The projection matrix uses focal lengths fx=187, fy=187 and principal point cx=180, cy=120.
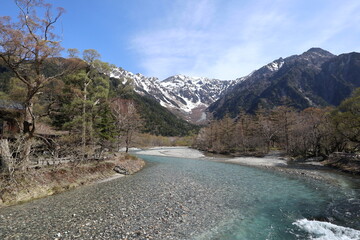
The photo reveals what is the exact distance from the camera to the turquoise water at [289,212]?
26.7 ft

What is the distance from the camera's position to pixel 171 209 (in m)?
10.6

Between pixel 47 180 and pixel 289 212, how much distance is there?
651 inches

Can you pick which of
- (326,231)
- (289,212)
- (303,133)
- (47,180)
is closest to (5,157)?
(47,180)

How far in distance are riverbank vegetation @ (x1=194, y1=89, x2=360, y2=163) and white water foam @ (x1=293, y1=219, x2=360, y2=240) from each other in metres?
26.5

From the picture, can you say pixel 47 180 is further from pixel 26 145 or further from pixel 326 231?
pixel 326 231

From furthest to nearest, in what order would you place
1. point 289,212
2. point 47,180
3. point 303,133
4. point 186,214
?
point 303,133, point 47,180, point 289,212, point 186,214

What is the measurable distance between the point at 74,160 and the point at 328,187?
23.2m

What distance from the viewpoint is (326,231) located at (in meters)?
8.23

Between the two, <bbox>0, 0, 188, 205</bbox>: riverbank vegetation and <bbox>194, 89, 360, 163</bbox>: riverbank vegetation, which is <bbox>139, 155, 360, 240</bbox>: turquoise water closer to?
<bbox>0, 0, 188, 205</bbox>: riverbank vegetation

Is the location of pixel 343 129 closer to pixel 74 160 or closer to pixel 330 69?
pixel 74 160

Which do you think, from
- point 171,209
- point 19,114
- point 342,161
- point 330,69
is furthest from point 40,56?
point 330,69

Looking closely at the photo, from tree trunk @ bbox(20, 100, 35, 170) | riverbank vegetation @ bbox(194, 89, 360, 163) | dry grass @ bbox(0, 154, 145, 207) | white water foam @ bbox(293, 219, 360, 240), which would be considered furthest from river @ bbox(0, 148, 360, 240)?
riverbank vegetation @ bbox(194, 89, 360, 163)

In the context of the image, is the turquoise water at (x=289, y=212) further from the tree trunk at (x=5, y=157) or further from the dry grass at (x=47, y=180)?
the tree trunk at (x=5, y=157)

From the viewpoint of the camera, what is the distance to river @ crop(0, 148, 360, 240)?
7906mm
